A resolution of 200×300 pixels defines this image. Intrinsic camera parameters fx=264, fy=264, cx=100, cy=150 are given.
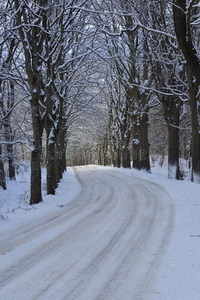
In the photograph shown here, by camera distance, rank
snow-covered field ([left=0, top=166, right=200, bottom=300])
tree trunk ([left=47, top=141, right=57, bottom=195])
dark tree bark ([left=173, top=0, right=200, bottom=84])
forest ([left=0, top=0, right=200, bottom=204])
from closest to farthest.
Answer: snow-covered field ([left=0, top=166, right=200, bottom=300])
dark tree bark ([left=173, top=0, right=200, bottom=84])
forest ([left=0, top=0, right=200, bottom=204])
tree trunk ([left=47, top=141, right=57, bottom=195])

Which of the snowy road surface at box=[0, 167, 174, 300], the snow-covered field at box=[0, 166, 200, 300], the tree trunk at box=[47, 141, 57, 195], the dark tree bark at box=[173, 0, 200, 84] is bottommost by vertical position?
the snowy road surface at box=[0, 167, 174, 300]

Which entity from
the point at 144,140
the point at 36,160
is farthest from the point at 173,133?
the point at 36,160

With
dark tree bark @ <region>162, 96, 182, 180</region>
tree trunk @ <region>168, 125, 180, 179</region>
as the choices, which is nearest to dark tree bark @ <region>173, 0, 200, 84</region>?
dark tree bark @ <region>162, 96, 182, 180</region>

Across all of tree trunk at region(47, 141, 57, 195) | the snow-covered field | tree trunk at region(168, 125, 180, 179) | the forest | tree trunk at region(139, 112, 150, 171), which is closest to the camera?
the snow-covered field

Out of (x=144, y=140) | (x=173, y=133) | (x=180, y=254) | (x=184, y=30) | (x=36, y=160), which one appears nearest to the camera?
(x=180, y=254)

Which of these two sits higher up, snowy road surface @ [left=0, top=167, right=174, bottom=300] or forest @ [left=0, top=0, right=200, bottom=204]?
forest @ [left=0, top=0, right=200, bottom=204]

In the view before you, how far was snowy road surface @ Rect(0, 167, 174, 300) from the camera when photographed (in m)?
2.98

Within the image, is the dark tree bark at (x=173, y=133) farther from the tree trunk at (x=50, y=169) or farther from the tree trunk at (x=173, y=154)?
the tree trunk at (x=50, y=169)

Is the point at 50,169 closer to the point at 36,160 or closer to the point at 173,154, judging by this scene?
the point at 36,160

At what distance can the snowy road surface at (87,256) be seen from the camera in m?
2.98

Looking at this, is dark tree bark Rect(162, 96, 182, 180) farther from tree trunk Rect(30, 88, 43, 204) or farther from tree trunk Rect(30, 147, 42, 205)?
tree trunk Rect(30, 147, 42, 205)

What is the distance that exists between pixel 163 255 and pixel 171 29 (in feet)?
41.7

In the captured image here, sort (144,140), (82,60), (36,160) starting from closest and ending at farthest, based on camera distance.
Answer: (36,160), (82,60), (144,140)

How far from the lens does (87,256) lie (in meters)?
3.99
